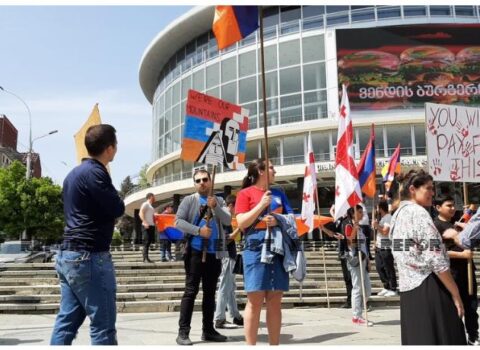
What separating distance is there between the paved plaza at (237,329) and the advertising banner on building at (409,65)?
2570 cm

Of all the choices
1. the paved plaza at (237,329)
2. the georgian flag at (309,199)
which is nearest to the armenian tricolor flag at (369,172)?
the georgian flag at (309,199)

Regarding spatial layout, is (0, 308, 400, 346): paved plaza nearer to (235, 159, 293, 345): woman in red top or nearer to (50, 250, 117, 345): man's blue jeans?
(235, 159, 293, 345): woman in red top

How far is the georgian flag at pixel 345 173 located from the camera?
689 centimetres

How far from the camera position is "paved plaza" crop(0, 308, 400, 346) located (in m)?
5.50

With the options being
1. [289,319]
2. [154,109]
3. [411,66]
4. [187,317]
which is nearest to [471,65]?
[411,66]

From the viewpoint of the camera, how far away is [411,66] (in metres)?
32.1

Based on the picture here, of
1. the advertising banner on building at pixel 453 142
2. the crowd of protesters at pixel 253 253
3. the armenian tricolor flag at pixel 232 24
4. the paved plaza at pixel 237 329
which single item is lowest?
the paved plaza at pixel 237 329

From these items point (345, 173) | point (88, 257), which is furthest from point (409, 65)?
point (88, 257)

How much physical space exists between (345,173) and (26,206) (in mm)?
36027

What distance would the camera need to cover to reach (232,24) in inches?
185

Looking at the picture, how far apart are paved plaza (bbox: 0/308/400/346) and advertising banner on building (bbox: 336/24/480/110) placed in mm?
25699

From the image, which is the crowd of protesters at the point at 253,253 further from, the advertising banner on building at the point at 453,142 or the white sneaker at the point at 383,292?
the white sneaker at the point at 383,292

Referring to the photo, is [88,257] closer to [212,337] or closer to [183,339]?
[183,339]

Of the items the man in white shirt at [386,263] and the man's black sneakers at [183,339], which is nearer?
the man's black sneakers at [183,339]
